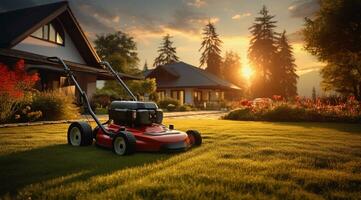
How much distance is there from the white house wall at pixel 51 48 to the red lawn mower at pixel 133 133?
13.9 m

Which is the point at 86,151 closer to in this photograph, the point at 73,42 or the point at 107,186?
the point at 107,186

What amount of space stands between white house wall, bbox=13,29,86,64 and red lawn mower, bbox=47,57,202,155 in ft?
45.6

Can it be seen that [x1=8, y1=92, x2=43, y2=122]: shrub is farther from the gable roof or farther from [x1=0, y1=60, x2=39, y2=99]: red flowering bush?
the gable roof

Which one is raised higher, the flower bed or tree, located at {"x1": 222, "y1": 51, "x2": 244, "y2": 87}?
tree, located at {"x1": 222, "y1": 51, "x2": 244, "y2": 87}

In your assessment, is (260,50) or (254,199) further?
(260,50)

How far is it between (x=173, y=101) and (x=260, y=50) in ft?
103

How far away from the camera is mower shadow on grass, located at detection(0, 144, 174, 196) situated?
4320 mm

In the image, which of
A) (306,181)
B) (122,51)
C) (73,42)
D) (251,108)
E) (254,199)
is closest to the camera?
(254,199)

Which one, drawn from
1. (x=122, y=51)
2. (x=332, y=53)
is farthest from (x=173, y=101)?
(x=122, y=51)

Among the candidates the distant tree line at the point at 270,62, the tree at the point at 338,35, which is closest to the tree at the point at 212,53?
the distant tree line at the point at 270,62

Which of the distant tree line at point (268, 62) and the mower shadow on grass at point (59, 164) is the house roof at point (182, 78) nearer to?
the distant tree line at point (268, 62)

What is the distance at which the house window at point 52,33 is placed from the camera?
67.2ft

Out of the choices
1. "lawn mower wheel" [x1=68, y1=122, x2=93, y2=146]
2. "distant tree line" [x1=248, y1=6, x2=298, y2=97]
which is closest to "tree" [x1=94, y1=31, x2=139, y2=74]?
"distant tree line" [x1=248, y1=6, x2=298, y2=97]

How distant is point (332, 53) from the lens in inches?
986
